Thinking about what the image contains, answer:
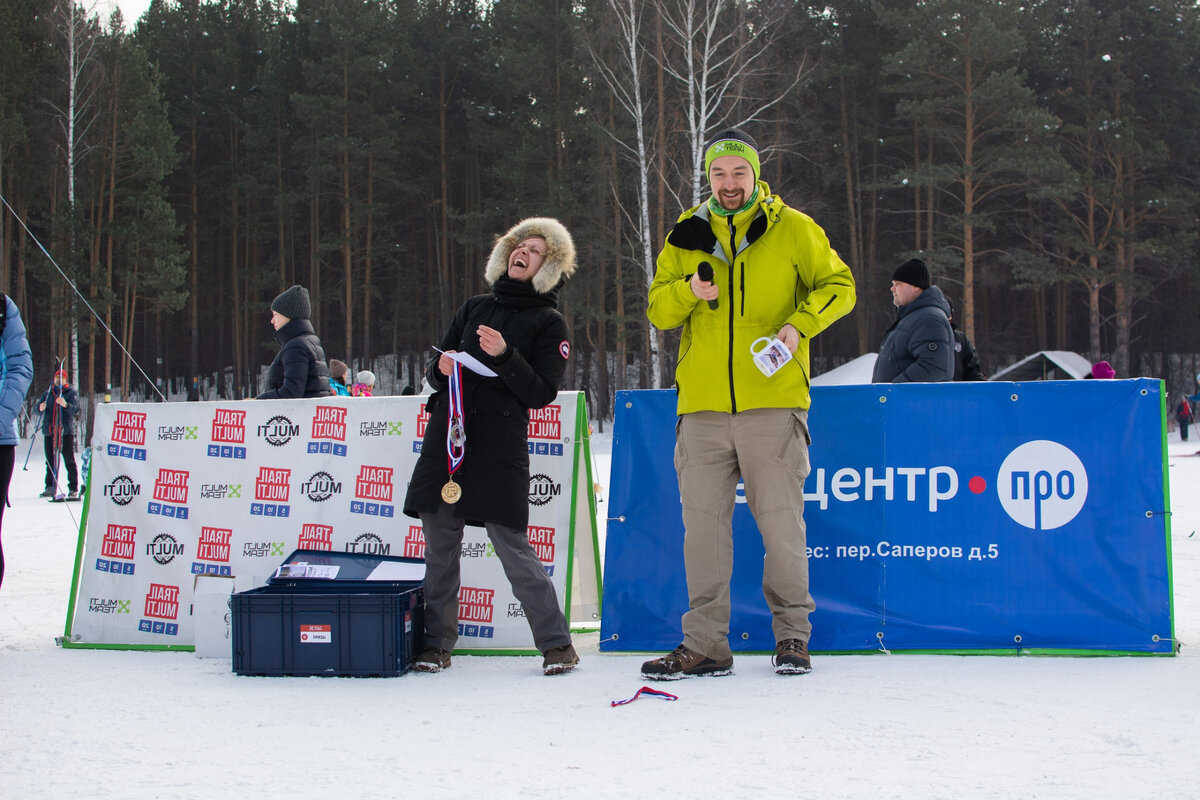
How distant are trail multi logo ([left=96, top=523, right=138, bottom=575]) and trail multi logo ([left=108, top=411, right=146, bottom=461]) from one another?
1.18 feet

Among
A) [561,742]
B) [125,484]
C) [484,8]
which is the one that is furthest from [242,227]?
[561,742]

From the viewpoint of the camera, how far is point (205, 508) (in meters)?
5.04

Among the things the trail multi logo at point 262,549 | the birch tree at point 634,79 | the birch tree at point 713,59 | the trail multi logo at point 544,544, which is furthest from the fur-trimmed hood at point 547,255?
the birch tree at point 634,79

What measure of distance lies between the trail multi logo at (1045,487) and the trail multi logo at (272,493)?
3.33 m

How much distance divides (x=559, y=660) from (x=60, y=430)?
12.1 meters

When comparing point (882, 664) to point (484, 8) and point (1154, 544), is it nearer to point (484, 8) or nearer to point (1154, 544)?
point (1154, 544)

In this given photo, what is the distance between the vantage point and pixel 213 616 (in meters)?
4.59

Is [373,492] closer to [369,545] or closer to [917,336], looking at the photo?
[369,545]

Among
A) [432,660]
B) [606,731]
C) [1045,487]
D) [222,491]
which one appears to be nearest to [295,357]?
[222,491]

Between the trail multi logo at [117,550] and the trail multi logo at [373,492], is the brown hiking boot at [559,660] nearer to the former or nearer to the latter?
the trail multi logo at [373,492]

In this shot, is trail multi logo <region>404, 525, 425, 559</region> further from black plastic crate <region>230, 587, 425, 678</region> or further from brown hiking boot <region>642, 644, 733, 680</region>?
brown hiking boot <region>642, 644, 733, 680</region>

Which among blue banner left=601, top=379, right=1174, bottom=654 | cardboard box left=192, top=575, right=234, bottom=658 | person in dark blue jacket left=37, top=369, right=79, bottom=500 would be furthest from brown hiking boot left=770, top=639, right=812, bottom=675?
person in dark blue jacket left=37, top=369, right=79, bottom=500

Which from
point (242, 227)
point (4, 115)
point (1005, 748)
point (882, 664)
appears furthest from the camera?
point (242, 227)

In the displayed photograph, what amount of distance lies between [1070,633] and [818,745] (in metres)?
→ 1.80
